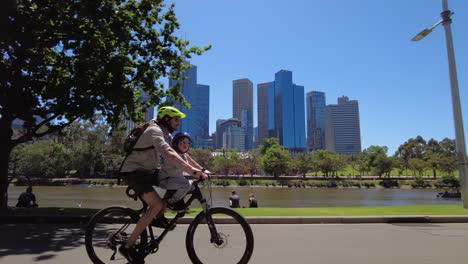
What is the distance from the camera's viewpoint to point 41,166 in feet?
325

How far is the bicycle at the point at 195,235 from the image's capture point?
4.83 m

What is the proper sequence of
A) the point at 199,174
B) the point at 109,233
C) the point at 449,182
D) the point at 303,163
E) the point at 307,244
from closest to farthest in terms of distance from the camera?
1. the point at 199,174
2. the point at 109,233
3. the point at 307,244
4. the point at 449,182
5. the point at 303,163

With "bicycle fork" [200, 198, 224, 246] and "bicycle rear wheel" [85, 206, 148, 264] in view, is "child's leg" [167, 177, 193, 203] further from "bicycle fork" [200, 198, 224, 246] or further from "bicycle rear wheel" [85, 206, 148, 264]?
"bicycle rear wheel" [85, 206, 148, 264]

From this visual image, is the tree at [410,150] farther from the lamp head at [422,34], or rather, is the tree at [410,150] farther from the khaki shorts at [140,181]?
the khaki shorts at [140,181]

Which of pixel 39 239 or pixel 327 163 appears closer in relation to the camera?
pixel 39 239

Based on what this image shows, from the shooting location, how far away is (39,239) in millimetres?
8008

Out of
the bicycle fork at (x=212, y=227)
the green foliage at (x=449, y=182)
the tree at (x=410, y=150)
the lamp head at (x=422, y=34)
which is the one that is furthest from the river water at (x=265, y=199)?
the tree at (x=410, y=150)

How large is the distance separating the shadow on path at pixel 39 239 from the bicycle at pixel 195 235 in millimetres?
1774

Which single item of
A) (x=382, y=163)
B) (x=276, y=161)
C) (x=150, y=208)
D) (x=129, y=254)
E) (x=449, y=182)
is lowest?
(x=129, y=254)

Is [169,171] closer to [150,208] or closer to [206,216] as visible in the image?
[150,208]

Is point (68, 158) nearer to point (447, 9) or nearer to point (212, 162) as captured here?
point (212, 162)

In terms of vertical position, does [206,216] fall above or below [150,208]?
below

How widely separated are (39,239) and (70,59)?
29.4 feet

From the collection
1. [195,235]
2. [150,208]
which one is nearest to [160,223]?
[150,208]
